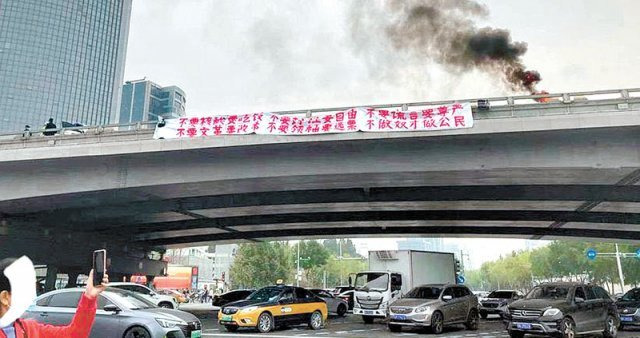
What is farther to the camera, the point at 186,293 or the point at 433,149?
the point at 186,293

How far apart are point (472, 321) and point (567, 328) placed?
5290mm

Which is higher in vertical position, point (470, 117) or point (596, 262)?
point (470, 117)

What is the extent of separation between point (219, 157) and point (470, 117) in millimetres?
10631

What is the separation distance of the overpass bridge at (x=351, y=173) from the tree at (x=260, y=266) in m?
39.9

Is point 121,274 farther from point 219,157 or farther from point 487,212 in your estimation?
point 487,212

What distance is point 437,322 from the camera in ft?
53.3

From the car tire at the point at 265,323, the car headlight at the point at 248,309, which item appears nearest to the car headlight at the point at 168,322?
the car headlight at the point at 248,309

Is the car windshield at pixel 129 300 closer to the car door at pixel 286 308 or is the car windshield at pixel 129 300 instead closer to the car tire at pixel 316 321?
the car door at pixel 286 308

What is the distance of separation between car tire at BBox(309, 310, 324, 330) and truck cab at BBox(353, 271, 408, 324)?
10.3ft

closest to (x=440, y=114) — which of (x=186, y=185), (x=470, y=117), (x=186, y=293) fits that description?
(x=470, y=117)

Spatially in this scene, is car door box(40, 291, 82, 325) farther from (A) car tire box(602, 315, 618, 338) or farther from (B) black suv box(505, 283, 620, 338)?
(A) car tire box(602, 315, 618, 338)

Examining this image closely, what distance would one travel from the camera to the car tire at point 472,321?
17969 millimetres

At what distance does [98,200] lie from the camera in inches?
949

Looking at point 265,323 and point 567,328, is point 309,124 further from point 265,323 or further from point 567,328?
point 567,328
